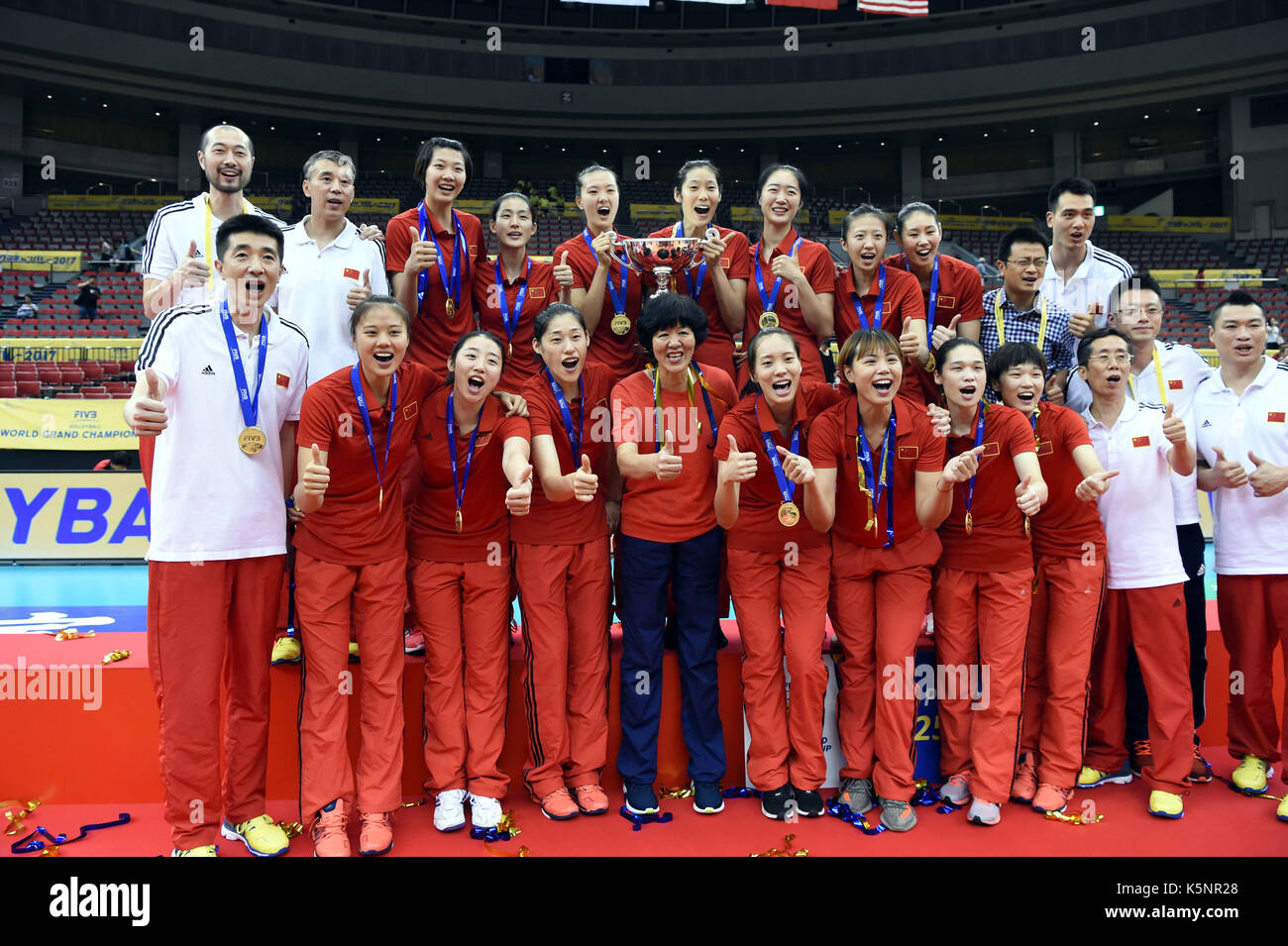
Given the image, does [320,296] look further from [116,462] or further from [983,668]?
[116,462]

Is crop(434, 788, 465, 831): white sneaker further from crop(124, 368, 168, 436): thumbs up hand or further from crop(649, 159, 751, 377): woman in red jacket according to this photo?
crop(649, 159, 751, 377): woman in red jacket

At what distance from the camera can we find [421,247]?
3.74 m

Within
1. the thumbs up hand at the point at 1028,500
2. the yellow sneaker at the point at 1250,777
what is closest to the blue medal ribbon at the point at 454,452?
the thumbs up hand at the point at 1028,500

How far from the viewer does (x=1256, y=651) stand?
3609mm

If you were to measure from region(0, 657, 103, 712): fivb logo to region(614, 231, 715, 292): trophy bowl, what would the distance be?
3.05 metres

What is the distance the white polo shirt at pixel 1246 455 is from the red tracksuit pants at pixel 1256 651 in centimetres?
8

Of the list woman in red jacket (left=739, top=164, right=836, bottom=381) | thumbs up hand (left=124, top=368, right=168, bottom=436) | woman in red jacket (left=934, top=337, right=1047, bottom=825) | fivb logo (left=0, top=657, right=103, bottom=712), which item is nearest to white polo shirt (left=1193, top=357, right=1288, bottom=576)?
woman in red jacket (left=934, top=337, right=1047, bottom=825)

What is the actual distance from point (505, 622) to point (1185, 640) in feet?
9.91

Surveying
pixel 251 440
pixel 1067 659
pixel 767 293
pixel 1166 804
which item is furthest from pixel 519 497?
pixel 1166 804

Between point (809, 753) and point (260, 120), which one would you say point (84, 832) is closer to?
point (809, 753)

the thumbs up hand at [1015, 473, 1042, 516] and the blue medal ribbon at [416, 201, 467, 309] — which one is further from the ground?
the blue medal ribbon at [416, 201, 467, 309]

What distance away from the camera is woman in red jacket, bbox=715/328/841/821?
3.39 meters

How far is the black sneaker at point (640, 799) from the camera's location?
3.36 metres
